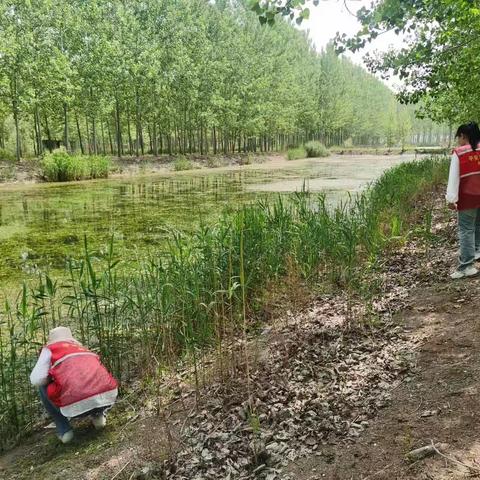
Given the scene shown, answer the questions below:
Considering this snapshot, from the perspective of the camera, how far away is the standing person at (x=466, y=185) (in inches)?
195

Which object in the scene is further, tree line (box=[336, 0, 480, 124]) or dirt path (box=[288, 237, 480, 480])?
tree line (box=[336, 0, 480, 124])

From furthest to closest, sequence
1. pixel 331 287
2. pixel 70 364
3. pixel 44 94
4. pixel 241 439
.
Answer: pixel 44 94 → pixel 331 287 → pixel 70 364 → pixel 241 439

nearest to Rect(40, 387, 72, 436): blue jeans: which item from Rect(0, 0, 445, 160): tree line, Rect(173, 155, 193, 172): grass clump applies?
Rect(0, 0, 445, 160): tree line

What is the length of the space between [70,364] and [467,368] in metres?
2.79

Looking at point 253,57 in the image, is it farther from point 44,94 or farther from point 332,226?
point 332,226

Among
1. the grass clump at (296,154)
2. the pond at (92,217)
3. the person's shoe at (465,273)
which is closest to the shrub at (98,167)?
the pond at (92,217)

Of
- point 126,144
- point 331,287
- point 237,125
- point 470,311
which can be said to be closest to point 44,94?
→ point 237,125

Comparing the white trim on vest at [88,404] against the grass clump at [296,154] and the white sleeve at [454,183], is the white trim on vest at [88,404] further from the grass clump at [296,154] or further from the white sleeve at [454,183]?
the grass clump at [296,154]

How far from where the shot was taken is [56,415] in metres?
3.48

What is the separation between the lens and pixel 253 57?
4672 centimetres

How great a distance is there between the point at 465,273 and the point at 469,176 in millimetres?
1042

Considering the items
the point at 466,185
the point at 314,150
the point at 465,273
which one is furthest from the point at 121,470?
the point at 314,150

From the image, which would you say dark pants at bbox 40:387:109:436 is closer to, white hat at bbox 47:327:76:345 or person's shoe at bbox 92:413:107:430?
person's shoe at bbox 92:413:107:430

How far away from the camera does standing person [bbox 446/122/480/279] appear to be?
495cm
